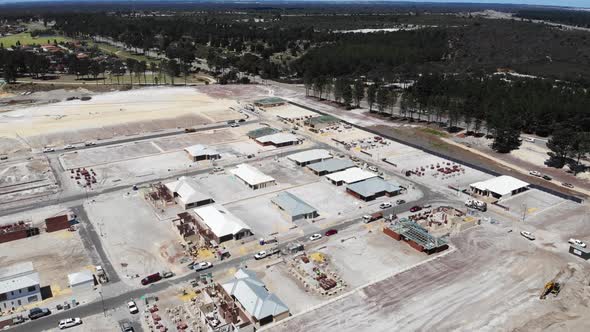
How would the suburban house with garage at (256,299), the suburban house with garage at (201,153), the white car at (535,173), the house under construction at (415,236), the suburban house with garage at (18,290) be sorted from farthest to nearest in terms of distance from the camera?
1. the suburban house with garage at (201,153)
2. the white car at (535,173)
3. the house under construction at (415,236)
4. the suburban house with garage at (18,290)
5. the suburban house with garage at (256,299)

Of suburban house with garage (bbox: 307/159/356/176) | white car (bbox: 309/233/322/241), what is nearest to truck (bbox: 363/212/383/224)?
white car (bbox: 309/233/322/241)

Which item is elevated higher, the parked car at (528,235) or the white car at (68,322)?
the parked car at (528,235)

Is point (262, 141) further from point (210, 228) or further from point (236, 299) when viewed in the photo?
point (236, 299)

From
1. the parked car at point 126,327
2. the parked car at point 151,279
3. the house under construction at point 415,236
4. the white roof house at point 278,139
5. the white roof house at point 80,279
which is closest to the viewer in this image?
the parked car at point 126,327

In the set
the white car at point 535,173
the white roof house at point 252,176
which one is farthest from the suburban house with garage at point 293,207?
the white car at point 535,173

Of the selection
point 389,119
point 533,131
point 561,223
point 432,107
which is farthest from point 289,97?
point 561,223

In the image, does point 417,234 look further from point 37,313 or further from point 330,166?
point 37,313

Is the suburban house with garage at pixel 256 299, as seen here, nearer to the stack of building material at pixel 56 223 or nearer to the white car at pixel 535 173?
the stack of building material at pixel 56 223

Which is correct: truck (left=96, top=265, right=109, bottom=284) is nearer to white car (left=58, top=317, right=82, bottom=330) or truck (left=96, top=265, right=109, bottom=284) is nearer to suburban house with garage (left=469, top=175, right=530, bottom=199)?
white car (left=58, top=317, right=82, bottom=330)
